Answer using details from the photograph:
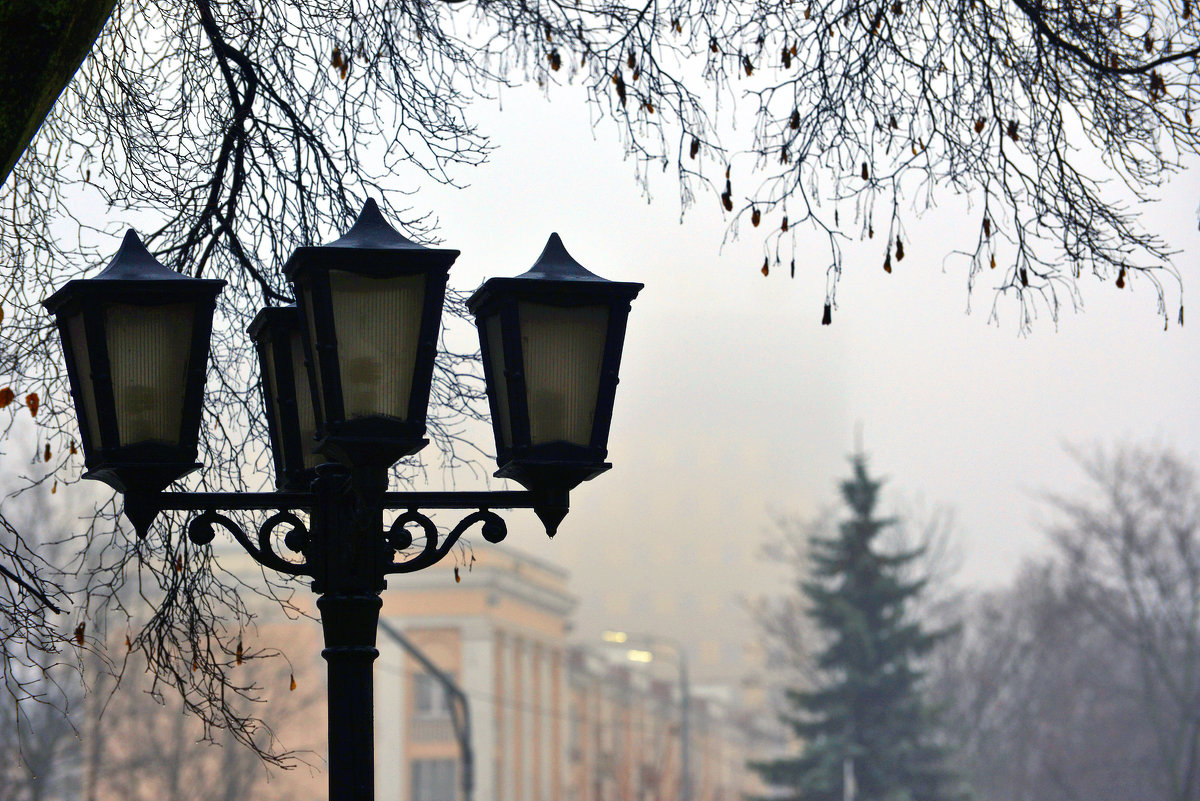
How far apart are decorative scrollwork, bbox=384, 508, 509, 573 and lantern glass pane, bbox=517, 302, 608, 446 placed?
26 cm

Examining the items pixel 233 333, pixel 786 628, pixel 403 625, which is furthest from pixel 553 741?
pixel 233 333

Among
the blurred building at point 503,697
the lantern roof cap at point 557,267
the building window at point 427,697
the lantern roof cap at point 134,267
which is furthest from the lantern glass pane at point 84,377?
the building window at point 427,697

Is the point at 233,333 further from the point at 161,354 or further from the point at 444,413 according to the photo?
the point at 161,354

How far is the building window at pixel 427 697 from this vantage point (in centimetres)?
5528

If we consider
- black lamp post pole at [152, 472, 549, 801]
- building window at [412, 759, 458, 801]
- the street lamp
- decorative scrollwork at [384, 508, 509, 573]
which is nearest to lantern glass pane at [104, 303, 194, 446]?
the street lamp

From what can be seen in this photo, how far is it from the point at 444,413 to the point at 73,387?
3087mm

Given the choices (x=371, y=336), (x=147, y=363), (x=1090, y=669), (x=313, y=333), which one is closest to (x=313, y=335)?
(x=313, y=333)

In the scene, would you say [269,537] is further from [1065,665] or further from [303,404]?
[1065,665]

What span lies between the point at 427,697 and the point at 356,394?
53.1 m

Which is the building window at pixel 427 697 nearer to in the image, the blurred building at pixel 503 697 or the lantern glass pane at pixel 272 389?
the blurred building at pixel 503 697

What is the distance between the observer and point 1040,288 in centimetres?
627

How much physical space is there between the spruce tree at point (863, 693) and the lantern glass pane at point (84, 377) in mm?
31017

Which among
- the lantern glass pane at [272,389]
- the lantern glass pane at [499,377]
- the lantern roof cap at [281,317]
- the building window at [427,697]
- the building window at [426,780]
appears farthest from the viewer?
the building window at [427,697]

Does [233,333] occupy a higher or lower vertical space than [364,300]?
higher
